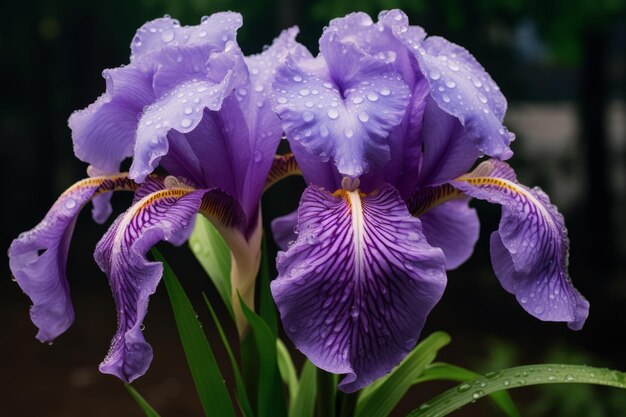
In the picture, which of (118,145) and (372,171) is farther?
(118,145)

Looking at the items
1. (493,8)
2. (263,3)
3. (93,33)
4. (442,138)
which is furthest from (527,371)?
(93,33)

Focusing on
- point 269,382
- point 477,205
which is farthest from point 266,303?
point 477,205

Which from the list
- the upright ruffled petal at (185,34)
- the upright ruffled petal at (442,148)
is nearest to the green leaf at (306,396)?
the upright ruffled petal at (442,148)

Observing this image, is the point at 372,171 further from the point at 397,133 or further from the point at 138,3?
the point at 138,3

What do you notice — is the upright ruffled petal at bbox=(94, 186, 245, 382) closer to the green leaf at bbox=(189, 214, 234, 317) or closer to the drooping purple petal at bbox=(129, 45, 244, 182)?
the drooping purple petal at bbox=(129, 45, 244, 182)

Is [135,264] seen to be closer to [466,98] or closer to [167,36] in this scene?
[167,36]

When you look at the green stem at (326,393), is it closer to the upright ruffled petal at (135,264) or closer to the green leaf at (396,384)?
the green leaf at (396,384)

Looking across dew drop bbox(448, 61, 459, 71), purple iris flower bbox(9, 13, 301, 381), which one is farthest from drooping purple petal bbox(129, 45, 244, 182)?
dew drop bbox(448, 61, 459, 71)

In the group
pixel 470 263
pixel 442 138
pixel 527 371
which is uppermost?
pixel 442 138
